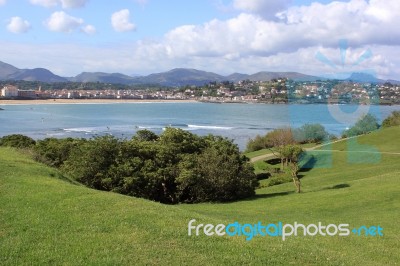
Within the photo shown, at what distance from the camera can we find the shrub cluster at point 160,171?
28.0 meters

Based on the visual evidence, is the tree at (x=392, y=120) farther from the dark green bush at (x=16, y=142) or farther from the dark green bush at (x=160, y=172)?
the dark green bush at (x=16, y=142)

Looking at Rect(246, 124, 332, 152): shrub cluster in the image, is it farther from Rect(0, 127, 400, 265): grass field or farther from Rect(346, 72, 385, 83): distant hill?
Rect(346, 72, 385, 83): distant hill

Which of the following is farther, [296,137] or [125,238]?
[296,137]

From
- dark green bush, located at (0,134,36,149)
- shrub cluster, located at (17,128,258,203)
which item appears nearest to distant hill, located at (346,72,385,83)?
shrub cluster, located at (17,128,258,203)

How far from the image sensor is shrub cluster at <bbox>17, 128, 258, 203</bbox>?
2805 centimetres

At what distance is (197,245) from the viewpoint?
332 inches

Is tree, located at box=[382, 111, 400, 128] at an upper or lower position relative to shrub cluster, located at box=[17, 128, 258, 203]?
upper

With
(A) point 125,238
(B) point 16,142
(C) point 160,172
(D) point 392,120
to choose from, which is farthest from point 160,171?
(D) point 392,120

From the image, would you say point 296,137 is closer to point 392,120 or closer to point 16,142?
point 392,120

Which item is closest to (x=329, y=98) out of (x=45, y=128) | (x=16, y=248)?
(x=16, y=248)

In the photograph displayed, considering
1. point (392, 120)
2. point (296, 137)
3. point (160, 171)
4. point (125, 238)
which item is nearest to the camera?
point (125, 238)

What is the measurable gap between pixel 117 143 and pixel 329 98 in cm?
1711

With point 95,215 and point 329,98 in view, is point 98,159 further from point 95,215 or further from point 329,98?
point 95,215

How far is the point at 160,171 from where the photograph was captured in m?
28.5
